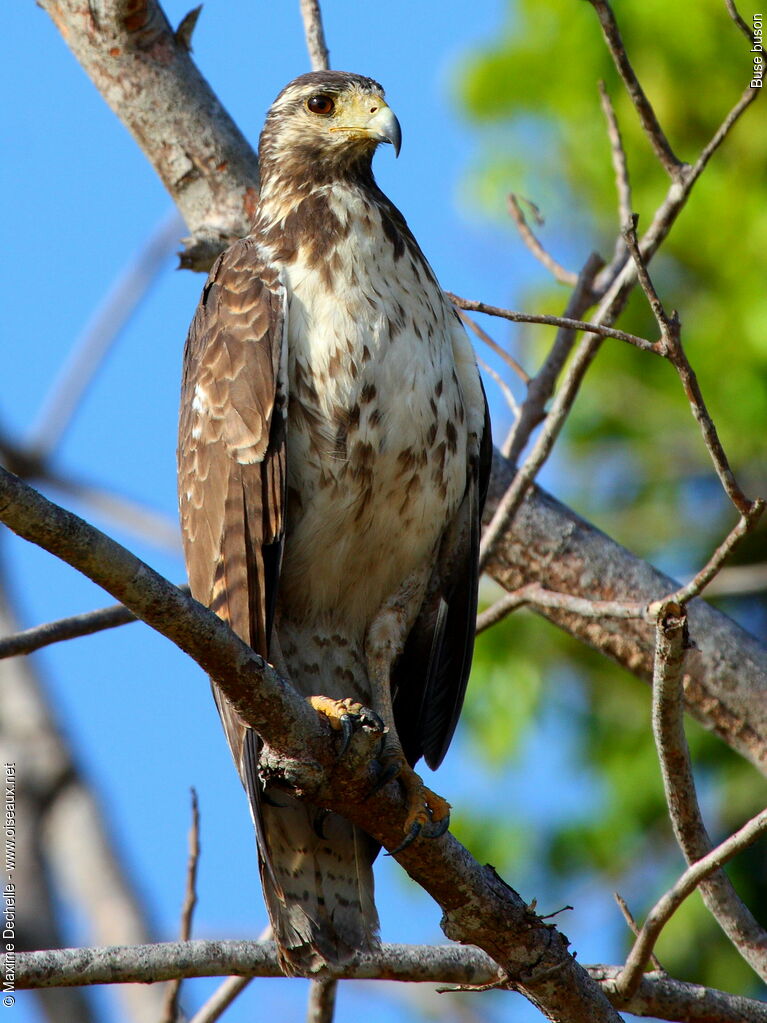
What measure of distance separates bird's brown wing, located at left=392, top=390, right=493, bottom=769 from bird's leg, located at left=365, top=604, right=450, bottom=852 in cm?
14

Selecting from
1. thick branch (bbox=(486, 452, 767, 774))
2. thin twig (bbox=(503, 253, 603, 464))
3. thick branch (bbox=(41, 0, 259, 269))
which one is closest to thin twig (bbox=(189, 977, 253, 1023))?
thick branch (bbox=(486, 452, 767, 774))

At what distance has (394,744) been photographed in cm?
366

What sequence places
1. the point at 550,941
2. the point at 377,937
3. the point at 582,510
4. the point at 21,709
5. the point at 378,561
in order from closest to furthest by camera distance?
the point at 550,941, the point at 377,937, the point at 378,561, the point at 21,709, the point at 582,510

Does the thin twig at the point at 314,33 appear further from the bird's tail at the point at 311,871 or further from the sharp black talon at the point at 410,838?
the sharp black talon at the point at 410,838

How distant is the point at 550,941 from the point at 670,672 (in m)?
0.70

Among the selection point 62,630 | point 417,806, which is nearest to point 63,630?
point 62,630

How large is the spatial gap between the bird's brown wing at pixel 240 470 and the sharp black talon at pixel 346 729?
40 centimetres

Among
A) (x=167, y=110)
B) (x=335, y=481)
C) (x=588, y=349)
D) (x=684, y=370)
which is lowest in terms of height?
(x=684, y=370)

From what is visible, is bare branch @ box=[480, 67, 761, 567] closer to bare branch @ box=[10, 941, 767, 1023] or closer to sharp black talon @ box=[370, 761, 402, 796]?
sharp black talon @ box=[370, 761, 402, 796]

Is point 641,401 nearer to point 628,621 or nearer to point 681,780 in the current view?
point 628,621

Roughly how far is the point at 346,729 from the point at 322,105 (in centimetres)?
224

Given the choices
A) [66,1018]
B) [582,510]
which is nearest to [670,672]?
[66,1018]

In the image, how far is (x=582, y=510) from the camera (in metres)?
7.36

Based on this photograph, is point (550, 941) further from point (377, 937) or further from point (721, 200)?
point (721, 200)
